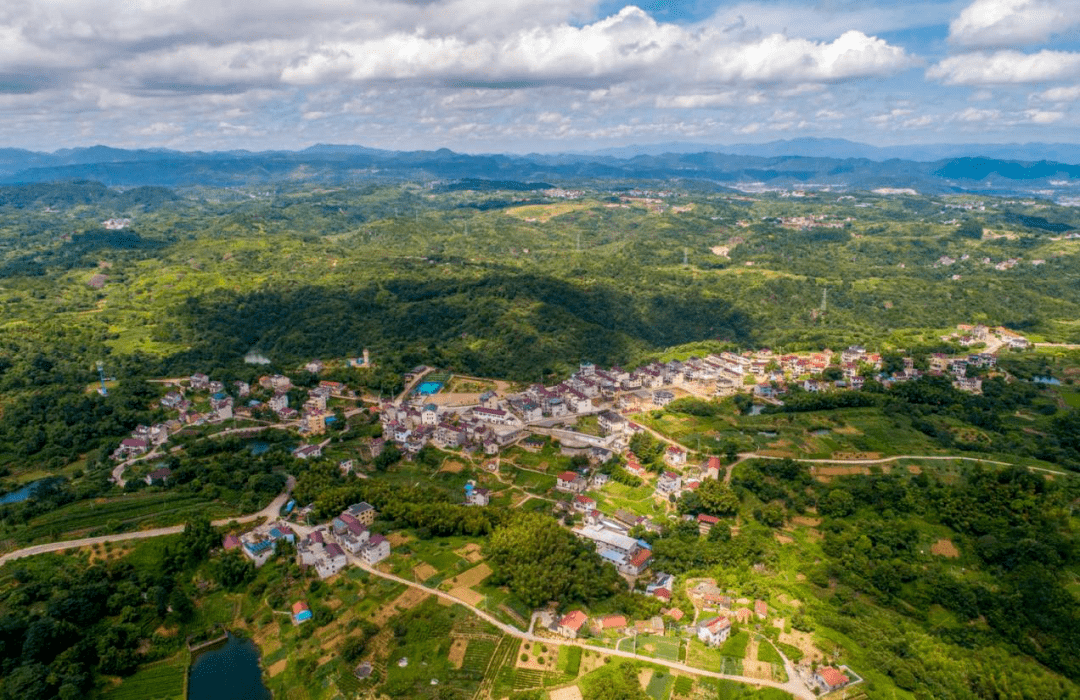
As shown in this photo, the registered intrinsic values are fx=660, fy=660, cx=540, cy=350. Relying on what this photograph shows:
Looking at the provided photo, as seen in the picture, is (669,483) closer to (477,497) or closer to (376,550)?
(477,497)

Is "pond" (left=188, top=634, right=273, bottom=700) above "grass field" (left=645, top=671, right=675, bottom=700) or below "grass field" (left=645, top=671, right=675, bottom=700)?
below

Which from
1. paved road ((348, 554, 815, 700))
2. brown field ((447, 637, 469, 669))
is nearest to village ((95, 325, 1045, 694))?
paved road ((348, 554, 815, 700))

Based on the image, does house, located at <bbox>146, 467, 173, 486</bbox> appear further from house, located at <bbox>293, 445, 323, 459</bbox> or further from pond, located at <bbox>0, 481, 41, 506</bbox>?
house, located at <bbox>293, 445, 323, 459</bbox>

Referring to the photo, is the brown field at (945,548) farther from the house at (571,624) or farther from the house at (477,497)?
the house at (477,497)

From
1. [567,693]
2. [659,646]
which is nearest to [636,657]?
[659,646]

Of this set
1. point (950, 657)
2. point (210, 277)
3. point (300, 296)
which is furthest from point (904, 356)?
point (210, 277)

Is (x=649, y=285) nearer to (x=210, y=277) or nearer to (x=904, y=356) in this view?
(x=904, y=356)

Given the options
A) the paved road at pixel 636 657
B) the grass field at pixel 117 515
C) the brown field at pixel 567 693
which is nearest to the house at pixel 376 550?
the paved road at pixel 636 657
